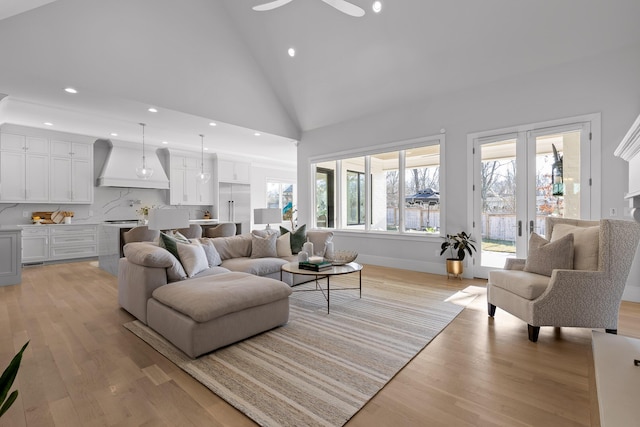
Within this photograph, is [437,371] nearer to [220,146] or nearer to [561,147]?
[561,147]

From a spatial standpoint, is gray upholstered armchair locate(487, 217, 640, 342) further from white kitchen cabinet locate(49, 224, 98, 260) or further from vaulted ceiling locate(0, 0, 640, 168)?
white kitchen cabinet locate(49, 224, 98, 260)

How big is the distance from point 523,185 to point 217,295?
4327 mm

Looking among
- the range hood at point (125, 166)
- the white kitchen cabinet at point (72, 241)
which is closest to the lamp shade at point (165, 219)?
the white kitchen cabinet at point (72, 241)

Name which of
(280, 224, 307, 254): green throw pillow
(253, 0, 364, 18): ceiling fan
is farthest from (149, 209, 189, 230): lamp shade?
(253, 0, 364, 18): ceiling fan

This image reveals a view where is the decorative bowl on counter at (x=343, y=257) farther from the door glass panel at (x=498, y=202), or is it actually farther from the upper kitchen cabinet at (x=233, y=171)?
the upper kitchen cabinet at (x=233, y=171)

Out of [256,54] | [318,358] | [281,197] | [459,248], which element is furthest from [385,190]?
[281,197]

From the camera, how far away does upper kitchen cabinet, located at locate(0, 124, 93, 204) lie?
5957mm

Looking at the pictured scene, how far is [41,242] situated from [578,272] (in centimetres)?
849

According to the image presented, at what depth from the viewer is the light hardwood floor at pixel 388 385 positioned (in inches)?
67.2

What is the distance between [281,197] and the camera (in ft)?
35.1

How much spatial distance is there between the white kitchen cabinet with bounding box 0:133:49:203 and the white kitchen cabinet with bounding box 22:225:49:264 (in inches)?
23.9

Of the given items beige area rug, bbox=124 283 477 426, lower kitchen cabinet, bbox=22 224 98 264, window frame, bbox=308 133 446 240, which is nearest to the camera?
beige area rug, bbox=124 283 477 426

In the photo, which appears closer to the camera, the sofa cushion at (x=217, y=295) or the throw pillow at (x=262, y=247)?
the sofa cushion at (x=217, y=295)

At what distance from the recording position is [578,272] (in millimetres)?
2529
